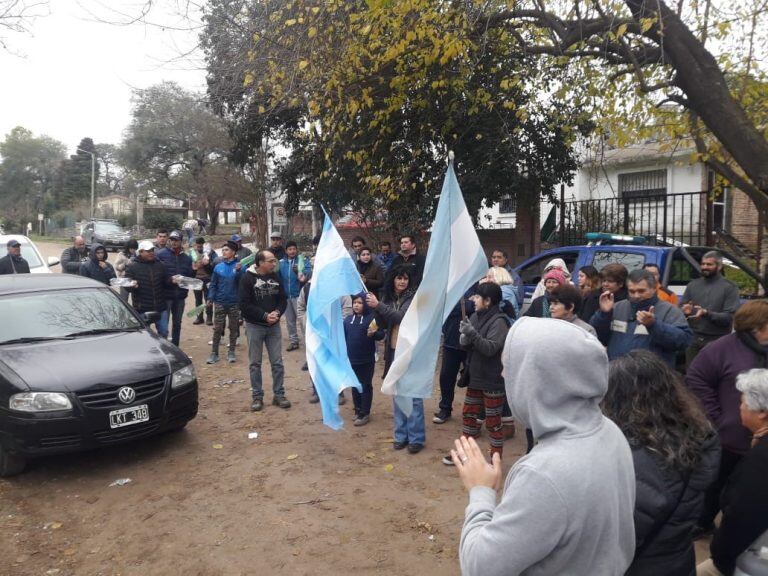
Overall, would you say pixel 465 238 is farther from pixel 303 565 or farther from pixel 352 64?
pixel 352 64

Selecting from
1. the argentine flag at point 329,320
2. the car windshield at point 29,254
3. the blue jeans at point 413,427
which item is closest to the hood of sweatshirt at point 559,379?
the argentine flag at point 329,320

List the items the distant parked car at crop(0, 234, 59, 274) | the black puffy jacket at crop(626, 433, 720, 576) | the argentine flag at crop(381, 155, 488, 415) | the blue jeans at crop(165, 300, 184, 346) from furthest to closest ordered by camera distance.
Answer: the distant parked car at crop(0, 234, 59, 274), the blue jeans at crop(165, 300, 184, 346), the argentine flag at crop(381, 155, 488, 415), the black puffy jacket at crop(626, 433, 720, 576)

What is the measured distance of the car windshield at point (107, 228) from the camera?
108ft

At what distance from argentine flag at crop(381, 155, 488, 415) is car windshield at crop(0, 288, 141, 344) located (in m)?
3.32

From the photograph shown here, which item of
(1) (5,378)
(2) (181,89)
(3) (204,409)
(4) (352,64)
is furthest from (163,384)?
(2) (181,89)

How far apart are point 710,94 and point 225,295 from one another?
7.15 m

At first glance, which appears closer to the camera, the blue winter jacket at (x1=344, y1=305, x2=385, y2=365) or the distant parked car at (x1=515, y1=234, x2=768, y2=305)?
the blue winter jacket at (x1=344, y1=305, x2=385, y2=365)

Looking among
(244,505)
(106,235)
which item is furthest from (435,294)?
(106,235)

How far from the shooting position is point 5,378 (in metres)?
5.00

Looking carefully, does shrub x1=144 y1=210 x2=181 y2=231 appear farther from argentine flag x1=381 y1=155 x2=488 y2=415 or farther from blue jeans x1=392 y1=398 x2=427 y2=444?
argentine flag x1=381 y1=155 x2=488 y2=415

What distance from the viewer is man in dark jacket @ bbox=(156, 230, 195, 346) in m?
9.48

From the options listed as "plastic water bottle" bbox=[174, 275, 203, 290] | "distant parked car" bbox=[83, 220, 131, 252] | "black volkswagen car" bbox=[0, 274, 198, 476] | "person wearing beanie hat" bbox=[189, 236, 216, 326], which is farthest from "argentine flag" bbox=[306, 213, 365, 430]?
"distant parked car" bbox=[83, 220, 131, 252]

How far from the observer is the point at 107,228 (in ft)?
110

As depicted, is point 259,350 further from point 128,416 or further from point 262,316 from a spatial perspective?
point 128,416
